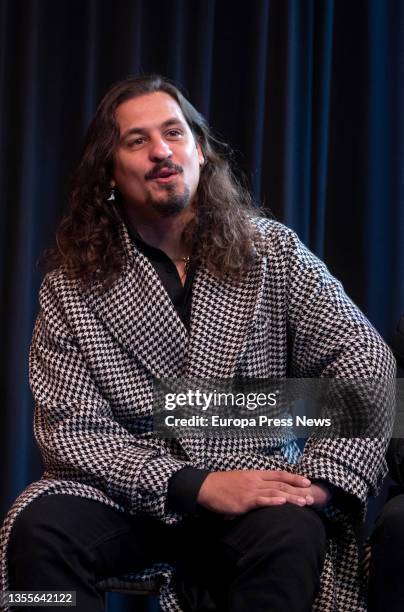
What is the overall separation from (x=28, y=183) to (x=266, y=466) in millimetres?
1132

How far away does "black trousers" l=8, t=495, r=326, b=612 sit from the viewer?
1.42 metres

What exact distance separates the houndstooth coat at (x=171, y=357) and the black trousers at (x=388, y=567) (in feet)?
0.50

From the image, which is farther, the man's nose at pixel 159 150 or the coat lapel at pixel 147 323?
the man's nose at pixel 159 150

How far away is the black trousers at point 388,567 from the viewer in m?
1.45

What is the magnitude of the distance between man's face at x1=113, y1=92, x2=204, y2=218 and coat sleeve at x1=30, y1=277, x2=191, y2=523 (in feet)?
0.92

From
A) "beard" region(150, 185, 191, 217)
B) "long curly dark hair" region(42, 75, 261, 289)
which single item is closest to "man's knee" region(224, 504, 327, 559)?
"long curly dark hair" region(42, 75, 261, 289)

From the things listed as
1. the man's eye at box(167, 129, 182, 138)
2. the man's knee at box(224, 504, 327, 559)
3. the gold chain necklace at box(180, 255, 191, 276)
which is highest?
the man's eye at box(167, 129, 182, 138)

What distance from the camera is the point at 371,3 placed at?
2.51 metres

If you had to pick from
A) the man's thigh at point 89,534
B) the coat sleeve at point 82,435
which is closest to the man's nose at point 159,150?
the coat sleeve at point 82,435

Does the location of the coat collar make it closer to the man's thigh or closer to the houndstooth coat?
the houndstooth coat

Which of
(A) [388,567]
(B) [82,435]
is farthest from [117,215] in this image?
(A) [388,567]

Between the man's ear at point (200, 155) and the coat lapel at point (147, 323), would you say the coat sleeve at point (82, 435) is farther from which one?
the man's ear at point (200, 155)

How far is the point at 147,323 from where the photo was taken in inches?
71.7

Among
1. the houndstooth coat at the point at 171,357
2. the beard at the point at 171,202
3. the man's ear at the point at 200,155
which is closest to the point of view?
the houndstooth coat at the point at 171,357
